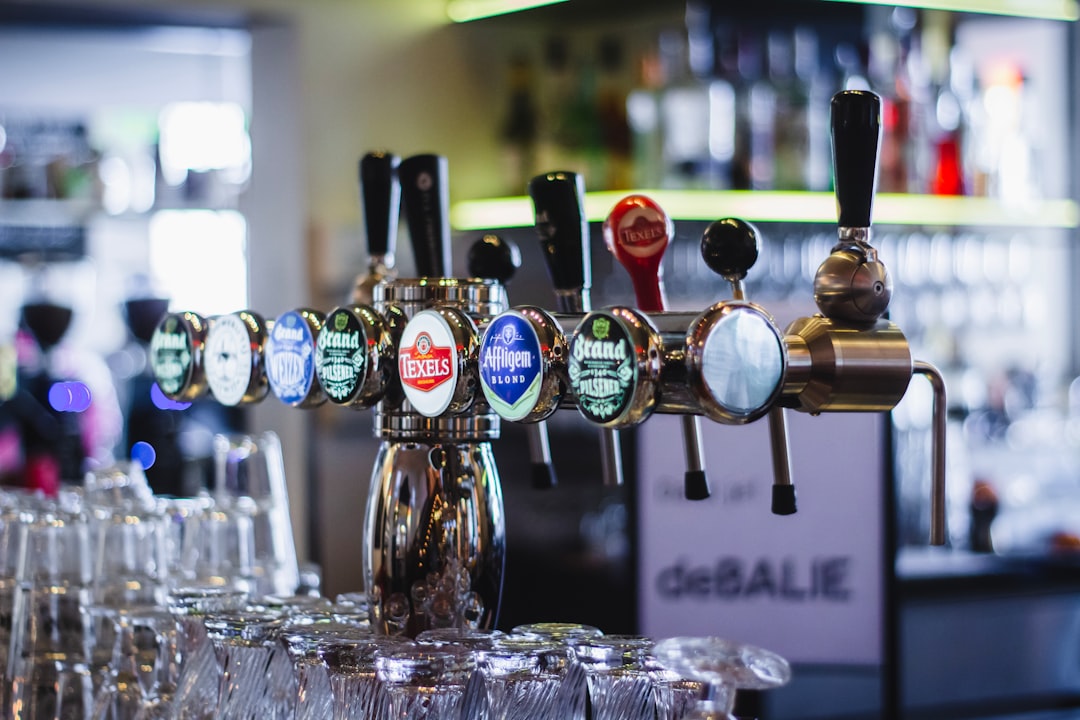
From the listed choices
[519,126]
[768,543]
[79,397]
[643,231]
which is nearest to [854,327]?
[643,231]

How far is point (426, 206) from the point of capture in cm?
105

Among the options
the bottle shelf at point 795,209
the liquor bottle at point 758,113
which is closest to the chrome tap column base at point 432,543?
the bottle shelf at point 795,209

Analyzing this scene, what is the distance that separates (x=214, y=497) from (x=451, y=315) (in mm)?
481

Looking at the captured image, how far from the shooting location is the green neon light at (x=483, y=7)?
128 inches

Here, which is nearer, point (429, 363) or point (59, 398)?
point (429, 363)

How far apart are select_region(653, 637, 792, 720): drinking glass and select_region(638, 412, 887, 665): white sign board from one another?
1.51 meters

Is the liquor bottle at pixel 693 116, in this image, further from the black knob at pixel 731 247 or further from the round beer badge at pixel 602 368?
the round beer badge at pixel 602 368

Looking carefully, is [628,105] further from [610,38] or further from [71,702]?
[71,702]

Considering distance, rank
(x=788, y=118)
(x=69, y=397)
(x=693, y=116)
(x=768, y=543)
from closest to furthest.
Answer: (x=768, y=543)
(x=693, y=116)
(x=788, y=118)
(x=69, y=397)

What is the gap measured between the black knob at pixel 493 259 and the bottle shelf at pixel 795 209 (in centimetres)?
200

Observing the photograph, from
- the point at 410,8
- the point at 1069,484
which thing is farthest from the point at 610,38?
the point at 1069,484

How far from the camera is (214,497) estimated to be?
1245 millimetres

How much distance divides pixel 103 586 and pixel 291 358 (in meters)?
0.25

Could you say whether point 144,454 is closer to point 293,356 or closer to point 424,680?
point 293,356
